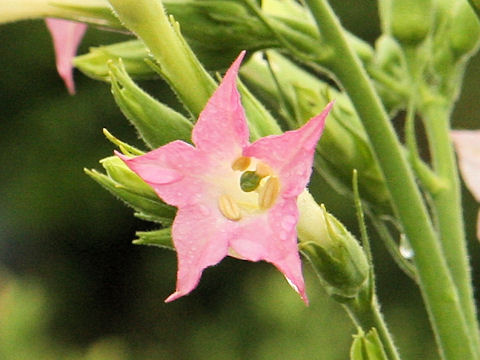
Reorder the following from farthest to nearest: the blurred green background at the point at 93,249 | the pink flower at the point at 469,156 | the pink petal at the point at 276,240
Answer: the blurred green background at the point at 93,249
the pink flower at the point at 469,156
the pink petal at the point at 276,240

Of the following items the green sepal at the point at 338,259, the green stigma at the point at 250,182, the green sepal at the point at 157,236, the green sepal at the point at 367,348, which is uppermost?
the green stigma at the point at 250,182

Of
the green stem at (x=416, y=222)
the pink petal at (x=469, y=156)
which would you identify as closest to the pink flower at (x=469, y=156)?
the pink petal at (x=469, y=156)

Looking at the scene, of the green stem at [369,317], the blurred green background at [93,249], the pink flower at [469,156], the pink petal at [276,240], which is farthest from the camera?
the blurred green background at [93,249]

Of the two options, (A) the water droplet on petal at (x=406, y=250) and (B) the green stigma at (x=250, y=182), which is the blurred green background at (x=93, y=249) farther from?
(B) the green stigma at (x=250, y=182)

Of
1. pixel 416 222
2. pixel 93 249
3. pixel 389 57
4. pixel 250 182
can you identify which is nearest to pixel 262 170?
pixel 250 182

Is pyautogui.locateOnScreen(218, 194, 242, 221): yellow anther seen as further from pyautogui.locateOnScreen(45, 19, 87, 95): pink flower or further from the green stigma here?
pyautogui.locateOnScreen(45, 19, 87, 95): pink flower

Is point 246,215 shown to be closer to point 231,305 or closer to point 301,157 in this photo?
point 301,157

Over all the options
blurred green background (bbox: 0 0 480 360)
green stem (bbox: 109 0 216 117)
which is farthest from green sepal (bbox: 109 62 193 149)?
blurred green background (bbox: 0 0 480 360)

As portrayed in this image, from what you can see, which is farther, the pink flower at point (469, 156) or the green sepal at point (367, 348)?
the pink flower at point (469, 156)
